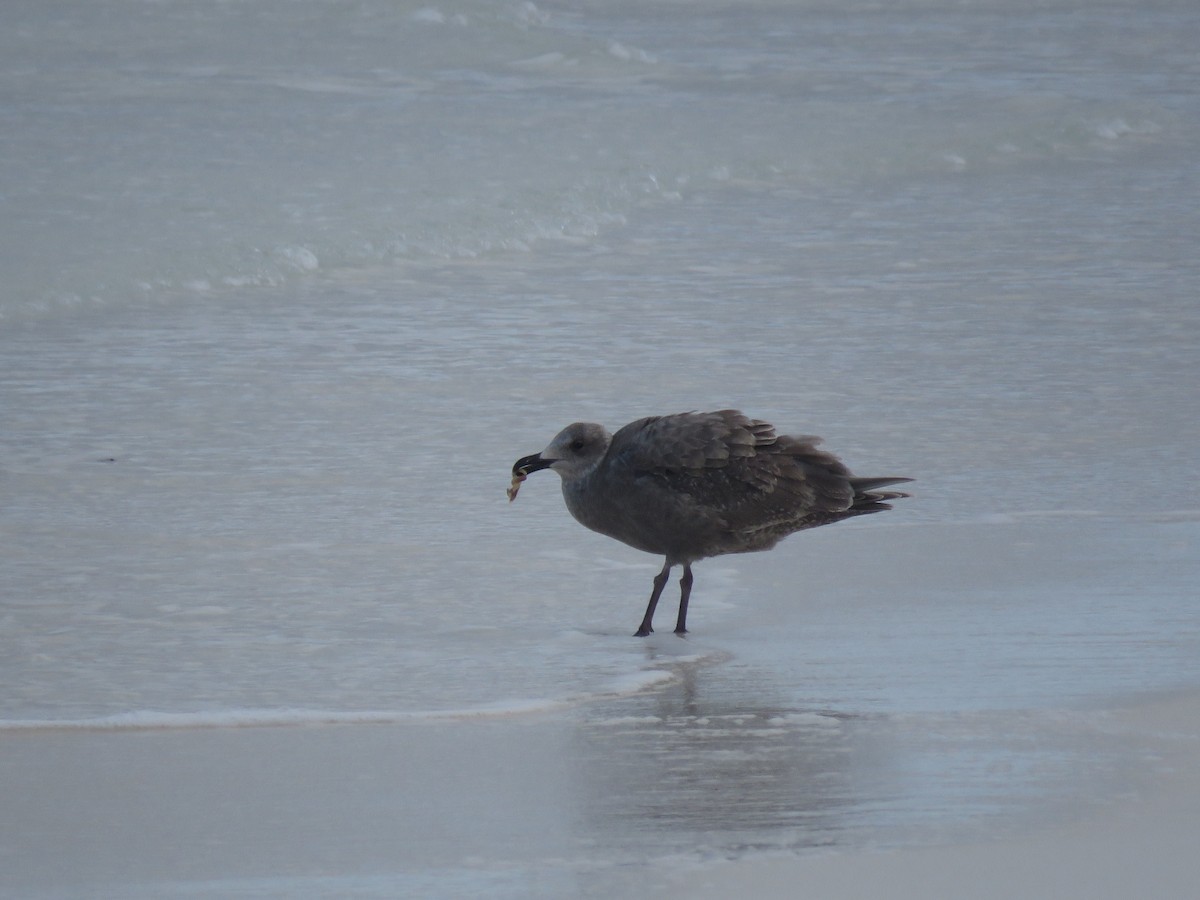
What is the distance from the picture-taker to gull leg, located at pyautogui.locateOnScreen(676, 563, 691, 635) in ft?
15.5

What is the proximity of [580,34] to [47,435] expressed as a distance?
41.5 feet

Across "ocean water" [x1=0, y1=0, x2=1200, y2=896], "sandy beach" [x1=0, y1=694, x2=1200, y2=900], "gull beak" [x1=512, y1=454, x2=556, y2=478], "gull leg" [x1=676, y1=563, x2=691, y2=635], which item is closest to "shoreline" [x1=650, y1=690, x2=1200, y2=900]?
"sandy beach" [x1=0, y1=694, x2=1200, y2=900]

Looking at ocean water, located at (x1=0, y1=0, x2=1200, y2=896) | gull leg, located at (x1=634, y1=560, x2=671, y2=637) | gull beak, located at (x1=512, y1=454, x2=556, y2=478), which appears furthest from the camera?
gull beak, located at (x1=512, y1=454, x2=556, y2=478)

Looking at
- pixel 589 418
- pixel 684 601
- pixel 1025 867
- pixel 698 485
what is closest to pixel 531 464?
pixel 698 485

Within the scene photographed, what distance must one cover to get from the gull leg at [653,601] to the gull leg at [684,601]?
0.05 m

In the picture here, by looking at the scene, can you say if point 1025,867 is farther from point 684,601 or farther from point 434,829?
point 684,601

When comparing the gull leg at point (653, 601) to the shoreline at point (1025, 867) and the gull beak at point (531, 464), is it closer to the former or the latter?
the gull beak at point (531, 464)

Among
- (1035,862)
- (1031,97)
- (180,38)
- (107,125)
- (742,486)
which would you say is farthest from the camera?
(180,38)

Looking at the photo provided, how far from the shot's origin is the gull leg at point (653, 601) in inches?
184

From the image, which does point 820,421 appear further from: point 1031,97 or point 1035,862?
point 1031,97

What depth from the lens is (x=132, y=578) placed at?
5102 mm

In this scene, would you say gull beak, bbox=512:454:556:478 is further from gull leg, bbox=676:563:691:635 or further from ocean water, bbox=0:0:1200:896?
gull leg, bbox=676:563:691:635

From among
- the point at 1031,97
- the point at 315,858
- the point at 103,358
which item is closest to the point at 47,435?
the point at 103,358

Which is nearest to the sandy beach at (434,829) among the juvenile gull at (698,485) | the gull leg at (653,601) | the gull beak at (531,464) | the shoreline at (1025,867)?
the shoreline at (1025,867)
